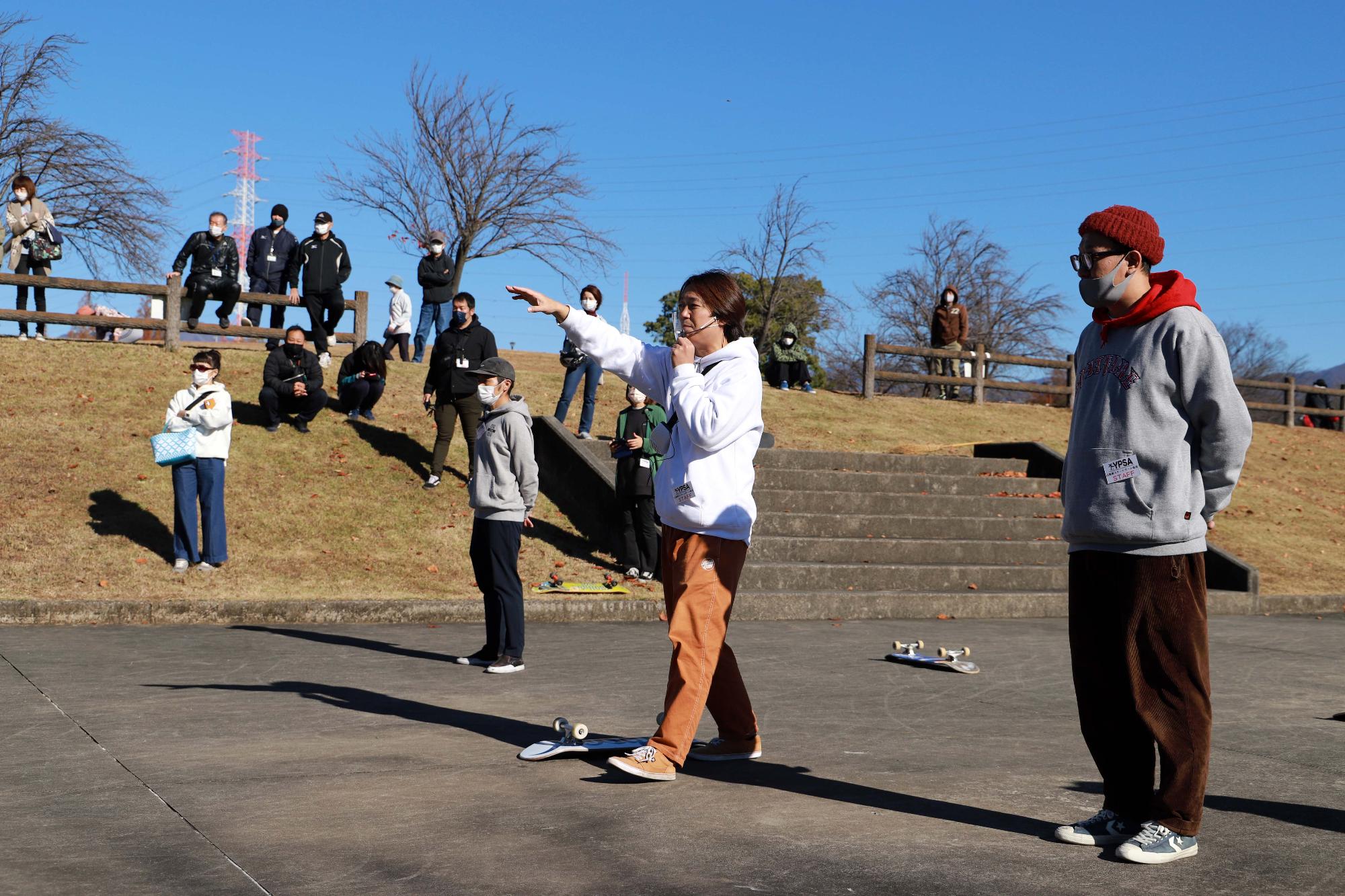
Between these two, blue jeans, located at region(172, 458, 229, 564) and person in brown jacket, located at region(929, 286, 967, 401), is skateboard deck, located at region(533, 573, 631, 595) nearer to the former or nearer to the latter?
blue jeans, located at region(172, 458, 229, 564)

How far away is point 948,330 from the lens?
89.7ft

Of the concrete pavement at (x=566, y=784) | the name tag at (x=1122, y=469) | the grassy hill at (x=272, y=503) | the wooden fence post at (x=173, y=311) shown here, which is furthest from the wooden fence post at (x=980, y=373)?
the name tag at (x=1122, y=469)

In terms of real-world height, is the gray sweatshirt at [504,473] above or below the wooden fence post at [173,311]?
below

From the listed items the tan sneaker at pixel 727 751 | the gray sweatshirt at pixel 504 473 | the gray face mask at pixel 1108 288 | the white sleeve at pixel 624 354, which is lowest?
the tan sneaker at pixel 727 751

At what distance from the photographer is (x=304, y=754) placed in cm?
536

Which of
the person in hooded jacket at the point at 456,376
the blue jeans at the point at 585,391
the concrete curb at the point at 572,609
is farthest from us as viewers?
the blue jeans at the point at 585,391

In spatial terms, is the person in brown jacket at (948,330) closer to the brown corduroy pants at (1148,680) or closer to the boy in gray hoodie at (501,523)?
the boy in gray hoodie at (501,523)

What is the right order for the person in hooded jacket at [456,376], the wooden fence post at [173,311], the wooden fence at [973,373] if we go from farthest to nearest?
the wooden fence at [973,373], the wooden fence post at [173,311], the person in hooded jacket at [456,376]

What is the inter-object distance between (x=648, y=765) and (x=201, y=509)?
25.9 feet

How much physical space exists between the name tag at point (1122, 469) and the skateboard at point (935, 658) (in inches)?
182

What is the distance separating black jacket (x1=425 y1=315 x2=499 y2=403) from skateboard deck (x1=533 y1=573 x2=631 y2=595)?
128 inches

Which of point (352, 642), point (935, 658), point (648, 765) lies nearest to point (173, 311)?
point (352, 642)

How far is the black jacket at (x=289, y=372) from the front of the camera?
15305mm

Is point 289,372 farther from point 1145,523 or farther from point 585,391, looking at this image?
point 1145,523
